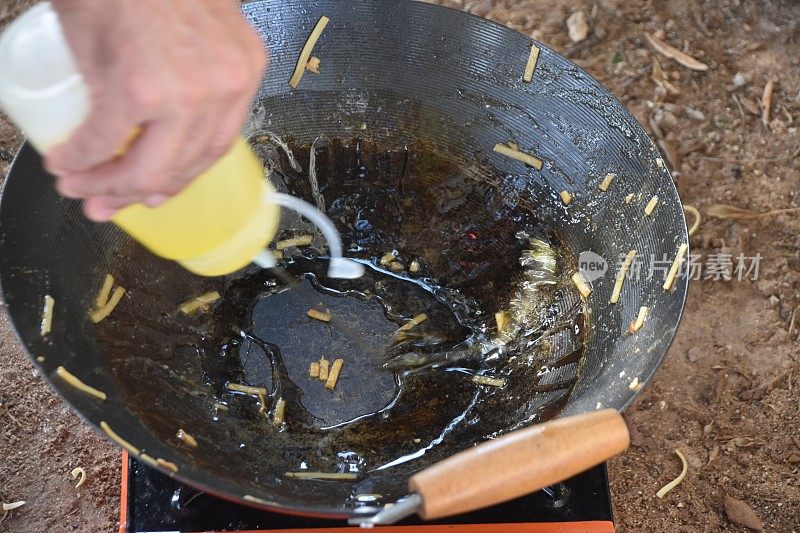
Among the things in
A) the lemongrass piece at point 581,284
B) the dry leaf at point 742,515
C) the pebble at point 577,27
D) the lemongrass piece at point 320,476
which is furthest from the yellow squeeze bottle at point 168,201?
the pebble at point 577,27

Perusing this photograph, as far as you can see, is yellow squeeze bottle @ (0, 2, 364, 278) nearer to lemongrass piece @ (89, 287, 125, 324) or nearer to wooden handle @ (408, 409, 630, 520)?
lemongrass piece @ (89, 287, 125, 324)

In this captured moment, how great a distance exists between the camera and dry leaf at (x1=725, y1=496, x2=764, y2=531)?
164 cm

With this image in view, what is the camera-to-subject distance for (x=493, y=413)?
50.1 inches

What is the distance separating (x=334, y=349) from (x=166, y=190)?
2.31ft

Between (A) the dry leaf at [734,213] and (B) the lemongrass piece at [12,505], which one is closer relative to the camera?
(B) the lemongrass piece at [12,505]

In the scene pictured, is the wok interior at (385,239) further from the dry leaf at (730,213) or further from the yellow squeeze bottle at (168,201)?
the dry leaf at (730,213)

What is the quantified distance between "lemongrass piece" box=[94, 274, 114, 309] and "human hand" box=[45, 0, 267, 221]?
422 mm

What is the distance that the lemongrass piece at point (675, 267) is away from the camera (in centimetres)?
110

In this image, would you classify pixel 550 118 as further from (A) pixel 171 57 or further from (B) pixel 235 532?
(B) pixel 235 532

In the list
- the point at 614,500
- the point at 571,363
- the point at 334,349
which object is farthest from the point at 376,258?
the point at 614,500

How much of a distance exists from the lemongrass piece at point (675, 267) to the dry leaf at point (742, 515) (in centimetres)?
84

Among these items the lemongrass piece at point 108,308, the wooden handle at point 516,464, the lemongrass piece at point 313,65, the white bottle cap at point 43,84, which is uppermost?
the white bottle cap at point 43,84

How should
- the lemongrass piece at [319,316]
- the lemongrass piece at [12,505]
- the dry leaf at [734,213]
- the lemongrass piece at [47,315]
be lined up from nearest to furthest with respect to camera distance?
the lemongrass piece at [47,315] < the lemongrass piece at [319,316] < the lemongrass piece at [12,505] < the dry leaf at [734,213]

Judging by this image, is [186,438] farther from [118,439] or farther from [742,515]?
[742,515]
